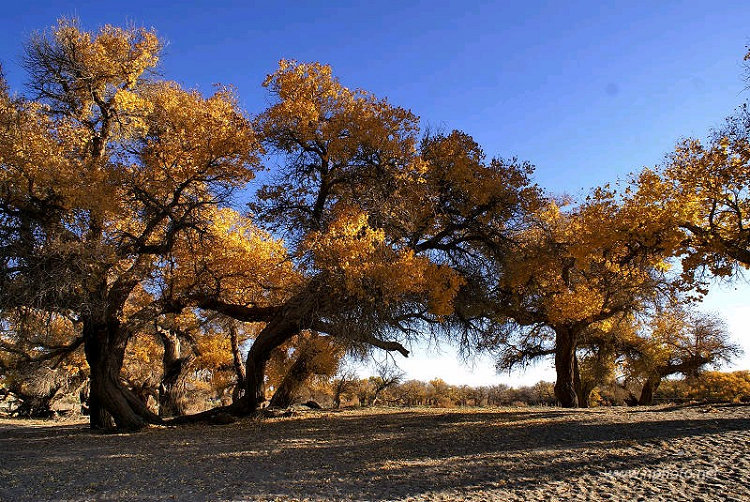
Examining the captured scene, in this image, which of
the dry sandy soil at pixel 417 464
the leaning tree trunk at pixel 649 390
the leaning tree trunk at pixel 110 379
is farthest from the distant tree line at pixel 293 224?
the leaning tree trunk at pixel 649 390

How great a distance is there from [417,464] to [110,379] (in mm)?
10520

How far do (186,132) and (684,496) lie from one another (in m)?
13.6

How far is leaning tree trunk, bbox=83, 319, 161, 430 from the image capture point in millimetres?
A: 14016

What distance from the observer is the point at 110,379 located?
14203mm

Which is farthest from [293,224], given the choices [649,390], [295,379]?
[649,390]

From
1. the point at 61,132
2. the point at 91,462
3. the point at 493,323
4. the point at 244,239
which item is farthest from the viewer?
the point at 493,323

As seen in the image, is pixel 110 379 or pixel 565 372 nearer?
pixel 110 379

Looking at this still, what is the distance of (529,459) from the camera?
7.61 meters

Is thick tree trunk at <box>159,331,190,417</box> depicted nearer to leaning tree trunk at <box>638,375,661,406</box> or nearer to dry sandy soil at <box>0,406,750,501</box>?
dry sandy soil at <box>0,406,750,501</box>

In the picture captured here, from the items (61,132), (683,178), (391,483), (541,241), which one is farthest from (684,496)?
Result: (61,132)

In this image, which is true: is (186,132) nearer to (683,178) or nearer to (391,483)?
(391,483)

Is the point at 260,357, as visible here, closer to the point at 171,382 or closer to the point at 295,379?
the point at 295,379

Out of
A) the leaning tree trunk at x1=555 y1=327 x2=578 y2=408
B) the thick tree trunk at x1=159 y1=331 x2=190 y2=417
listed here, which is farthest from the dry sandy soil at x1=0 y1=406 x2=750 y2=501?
the thick tree trunk at x1=159 y1=331 x2=190 y2=417

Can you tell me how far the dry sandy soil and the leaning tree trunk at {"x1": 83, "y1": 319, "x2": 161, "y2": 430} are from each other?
7.37 feet
